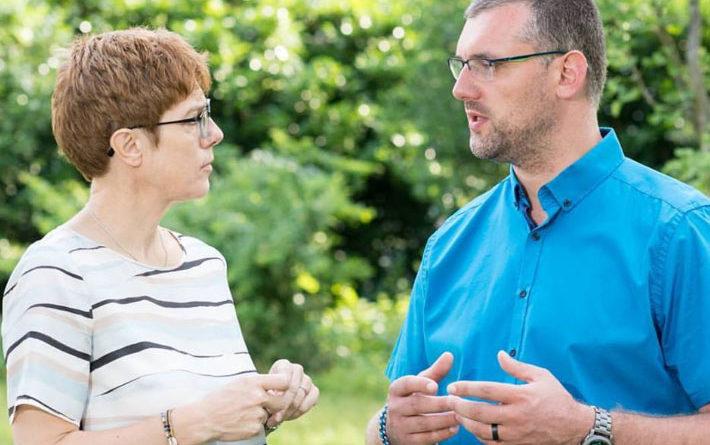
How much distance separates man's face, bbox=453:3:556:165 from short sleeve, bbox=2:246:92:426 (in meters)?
1.04

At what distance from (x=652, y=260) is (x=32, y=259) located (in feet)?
4.64

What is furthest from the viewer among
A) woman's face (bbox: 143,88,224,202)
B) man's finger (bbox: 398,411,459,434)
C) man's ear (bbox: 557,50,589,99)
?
woman's face (bbox: 143,88,224,202)

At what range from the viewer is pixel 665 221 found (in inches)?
97.3

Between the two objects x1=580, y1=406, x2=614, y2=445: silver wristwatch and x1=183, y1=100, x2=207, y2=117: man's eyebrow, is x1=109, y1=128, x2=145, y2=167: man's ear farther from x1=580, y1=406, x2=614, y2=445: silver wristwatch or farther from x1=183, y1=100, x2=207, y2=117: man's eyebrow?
x1=580, y1=406, x2=614, y2=445: silver wristwatch

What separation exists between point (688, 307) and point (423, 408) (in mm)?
654

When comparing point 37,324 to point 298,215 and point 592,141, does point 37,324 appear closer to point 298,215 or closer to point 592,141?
point 592,141

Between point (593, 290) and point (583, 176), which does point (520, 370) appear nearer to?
point (593, 290)

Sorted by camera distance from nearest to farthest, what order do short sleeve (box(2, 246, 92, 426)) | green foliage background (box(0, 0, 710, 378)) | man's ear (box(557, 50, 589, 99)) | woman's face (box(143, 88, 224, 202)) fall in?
short sleeve (box(2, 246, 92, 426)) < man's ear (box(557, 50, 589, 99)) < woman's face (box(143, 88, 224, 202)) < green foliage background (box(0, 0, 710, 378))

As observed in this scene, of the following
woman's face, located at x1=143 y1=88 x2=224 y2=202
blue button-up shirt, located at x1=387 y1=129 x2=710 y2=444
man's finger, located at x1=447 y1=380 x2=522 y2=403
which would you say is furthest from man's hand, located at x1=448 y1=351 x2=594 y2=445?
woman's face, located at x1=143 y1=88 x2=224 y2=202

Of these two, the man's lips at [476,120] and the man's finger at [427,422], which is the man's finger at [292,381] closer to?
the man's finger at [427,422]

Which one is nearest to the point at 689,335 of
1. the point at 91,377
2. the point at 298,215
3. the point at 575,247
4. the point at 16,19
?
the point at 575,247

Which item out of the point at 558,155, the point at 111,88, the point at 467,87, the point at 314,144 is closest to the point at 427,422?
the point at 558,155

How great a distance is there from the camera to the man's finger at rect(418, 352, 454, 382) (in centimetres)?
259

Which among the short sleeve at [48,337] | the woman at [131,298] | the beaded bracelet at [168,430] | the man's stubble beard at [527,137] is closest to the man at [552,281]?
the man's stubble beard at [527,137]
